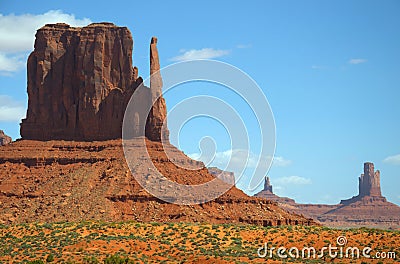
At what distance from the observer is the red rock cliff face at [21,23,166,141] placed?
369 ft

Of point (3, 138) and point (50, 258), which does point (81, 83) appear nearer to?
point (50, 258)

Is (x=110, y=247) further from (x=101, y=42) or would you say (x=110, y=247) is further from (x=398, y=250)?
(x=101, y=42)

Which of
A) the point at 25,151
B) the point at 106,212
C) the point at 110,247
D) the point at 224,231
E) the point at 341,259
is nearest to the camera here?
the point at 341,259

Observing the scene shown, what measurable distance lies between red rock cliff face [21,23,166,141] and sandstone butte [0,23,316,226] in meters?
0.14

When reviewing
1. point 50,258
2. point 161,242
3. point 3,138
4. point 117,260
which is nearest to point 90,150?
point 161,242

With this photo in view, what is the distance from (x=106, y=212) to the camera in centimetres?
9412

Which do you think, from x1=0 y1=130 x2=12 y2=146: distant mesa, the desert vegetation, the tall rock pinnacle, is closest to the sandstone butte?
the tall rock pinnacle

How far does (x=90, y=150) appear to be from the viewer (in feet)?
357

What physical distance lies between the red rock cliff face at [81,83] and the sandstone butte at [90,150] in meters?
0.14

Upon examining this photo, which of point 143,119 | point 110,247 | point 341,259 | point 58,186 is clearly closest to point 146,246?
point 110,247

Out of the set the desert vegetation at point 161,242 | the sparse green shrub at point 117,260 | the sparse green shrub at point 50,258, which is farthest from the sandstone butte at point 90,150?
the sparse green shrub at point 117,260

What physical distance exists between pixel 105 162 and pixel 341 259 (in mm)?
44259

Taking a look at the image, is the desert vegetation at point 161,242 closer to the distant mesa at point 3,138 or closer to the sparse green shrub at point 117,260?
the sparse green shrub at point 117,260

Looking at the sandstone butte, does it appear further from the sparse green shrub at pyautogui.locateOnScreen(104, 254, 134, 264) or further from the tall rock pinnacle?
the sparse green shrub at pyautogui.locateOnScreen(104, 254, 134, 264)
